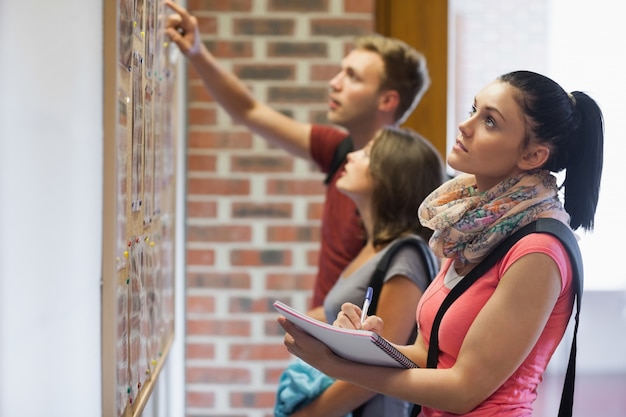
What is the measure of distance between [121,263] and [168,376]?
108 cm

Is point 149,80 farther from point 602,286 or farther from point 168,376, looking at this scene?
point 602,286

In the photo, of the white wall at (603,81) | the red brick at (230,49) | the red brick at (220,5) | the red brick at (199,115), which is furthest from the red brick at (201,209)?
the white wall at (603,81)

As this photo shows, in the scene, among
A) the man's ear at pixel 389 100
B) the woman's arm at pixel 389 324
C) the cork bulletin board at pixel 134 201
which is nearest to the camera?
the cork bulletin board at pixel 134 201

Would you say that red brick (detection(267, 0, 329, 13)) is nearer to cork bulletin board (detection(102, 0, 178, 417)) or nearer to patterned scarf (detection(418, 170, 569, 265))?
cork bulletin board (detection(102, 0, 178, 417))

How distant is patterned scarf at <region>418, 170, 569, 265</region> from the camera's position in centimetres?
123

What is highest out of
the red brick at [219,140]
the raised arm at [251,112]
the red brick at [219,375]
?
the raised arm at [251,112]

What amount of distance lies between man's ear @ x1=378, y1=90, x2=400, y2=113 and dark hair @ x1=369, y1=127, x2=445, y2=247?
498 mm

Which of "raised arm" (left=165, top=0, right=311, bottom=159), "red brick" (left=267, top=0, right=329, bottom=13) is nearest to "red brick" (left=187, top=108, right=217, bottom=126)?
"raised arm" (left=165, top=0, right=311, bottom=159)

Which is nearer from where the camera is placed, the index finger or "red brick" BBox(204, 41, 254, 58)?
the index finger

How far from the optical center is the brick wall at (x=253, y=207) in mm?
2756

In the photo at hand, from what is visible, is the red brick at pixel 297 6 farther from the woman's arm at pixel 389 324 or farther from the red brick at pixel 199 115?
the woman's arm at pixel 389 324

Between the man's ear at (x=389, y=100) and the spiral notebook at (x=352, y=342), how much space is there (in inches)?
46.9

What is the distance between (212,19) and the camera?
8.96 ft

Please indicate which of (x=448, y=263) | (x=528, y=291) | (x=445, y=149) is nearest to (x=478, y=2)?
(x=445, y=149)
